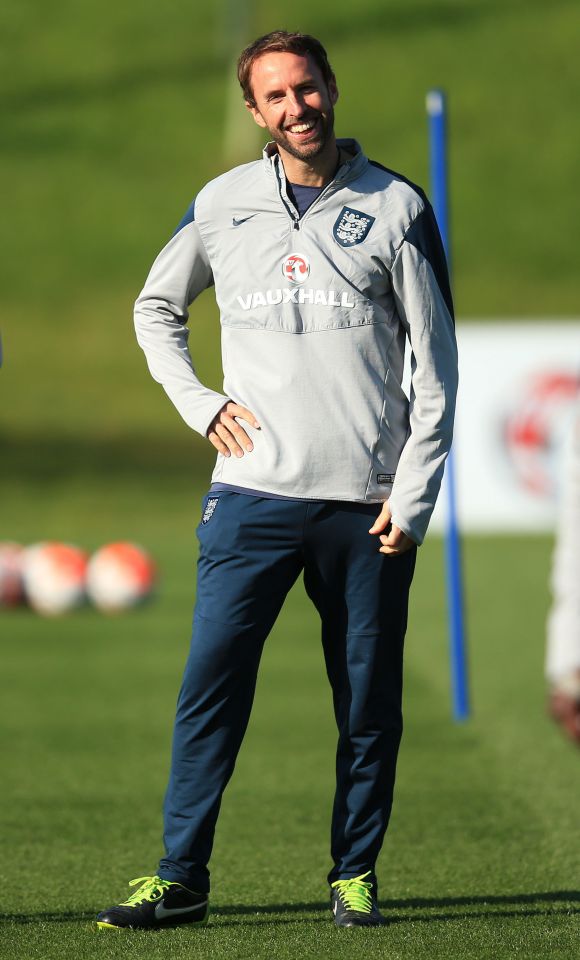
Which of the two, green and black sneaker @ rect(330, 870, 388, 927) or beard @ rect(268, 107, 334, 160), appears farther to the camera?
green and black sneaker @ rect(330, 870, 388, 927)

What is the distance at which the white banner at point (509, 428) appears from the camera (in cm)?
1614

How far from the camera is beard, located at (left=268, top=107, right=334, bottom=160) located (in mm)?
4062

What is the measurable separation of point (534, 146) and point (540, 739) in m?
27.2

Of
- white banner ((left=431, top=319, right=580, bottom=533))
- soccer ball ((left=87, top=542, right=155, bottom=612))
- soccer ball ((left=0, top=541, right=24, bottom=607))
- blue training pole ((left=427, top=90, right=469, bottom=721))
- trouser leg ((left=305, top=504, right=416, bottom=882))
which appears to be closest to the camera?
trouser leg ((left=305, top=504, right=416, bottom=882))

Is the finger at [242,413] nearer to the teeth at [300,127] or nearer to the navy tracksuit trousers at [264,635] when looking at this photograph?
the navy tracksuit trousers at [264,635]

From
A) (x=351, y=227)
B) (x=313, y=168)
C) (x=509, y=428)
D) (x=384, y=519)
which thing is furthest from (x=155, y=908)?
(x=509, y=428)

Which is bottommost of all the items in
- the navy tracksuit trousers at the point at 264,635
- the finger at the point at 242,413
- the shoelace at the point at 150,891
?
the shoelace at the point at 150,891

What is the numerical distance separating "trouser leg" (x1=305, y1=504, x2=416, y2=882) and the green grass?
28 centimetres

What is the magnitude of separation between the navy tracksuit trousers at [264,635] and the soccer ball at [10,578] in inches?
277

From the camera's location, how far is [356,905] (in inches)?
165

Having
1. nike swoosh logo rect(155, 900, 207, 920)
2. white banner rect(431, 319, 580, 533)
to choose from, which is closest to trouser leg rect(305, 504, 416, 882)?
nike swoosh logo rect(155, 900, 207, 920)

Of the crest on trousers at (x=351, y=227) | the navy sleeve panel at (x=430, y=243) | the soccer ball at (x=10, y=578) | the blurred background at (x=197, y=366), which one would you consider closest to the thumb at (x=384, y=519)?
the navy sleeve panel at (x=430, y=243)

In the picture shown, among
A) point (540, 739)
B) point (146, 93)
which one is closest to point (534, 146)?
point (146, 93)

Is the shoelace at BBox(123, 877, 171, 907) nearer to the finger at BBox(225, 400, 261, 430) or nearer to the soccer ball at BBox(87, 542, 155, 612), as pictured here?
the finger at BBox(225, 400, 261, 430)
